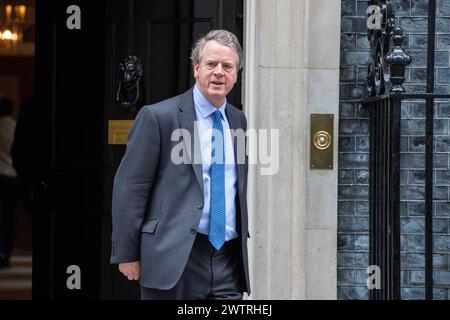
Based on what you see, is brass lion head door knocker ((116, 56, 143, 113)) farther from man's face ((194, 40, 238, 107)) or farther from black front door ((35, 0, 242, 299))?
man's face ((194, 40, 238, 107))

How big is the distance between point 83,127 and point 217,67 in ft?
8.96

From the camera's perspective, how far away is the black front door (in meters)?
7.31

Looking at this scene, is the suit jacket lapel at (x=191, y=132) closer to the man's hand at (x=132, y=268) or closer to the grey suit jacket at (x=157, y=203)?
the grey suit jacket at (x=157, y=203)

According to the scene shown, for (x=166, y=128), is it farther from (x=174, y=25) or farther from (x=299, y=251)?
(x=174, y=25)

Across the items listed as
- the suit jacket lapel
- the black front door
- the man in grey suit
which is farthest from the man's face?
the black front door

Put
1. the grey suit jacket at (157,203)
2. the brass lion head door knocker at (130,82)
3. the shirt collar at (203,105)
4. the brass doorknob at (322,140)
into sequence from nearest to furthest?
the grey suit jacket at (157,203), the shirt collar at (203,105), the brass doorknob at (322,140), the brass lion head door knocker at (130,82)

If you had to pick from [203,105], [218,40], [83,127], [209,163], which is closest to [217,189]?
[209,163]

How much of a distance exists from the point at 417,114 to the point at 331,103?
0.51 meters

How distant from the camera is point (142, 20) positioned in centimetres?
729

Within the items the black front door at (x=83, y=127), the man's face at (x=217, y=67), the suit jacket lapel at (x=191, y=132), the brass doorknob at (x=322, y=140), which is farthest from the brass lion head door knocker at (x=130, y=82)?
the man's face at (x=217, y=67)

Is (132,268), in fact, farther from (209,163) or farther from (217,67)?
(217,67)

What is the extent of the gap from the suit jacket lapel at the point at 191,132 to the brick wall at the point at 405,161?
1945 millimetres

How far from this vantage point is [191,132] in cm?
493

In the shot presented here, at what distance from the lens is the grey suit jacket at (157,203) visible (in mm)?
4828
